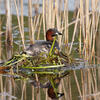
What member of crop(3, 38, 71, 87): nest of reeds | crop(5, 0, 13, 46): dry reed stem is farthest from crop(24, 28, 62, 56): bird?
crop(5, 0, 13, 46): dry reed stem

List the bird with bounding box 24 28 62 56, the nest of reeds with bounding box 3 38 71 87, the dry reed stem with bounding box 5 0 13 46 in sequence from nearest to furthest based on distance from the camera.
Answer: the nest of reeds with bounding box 3 38 71 87 → the bird with bounding box 24 28 62 56 → the dry reed stem with bounding box 5 0 13 46

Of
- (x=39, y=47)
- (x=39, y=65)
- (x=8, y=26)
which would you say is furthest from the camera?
(x=8, y=26)

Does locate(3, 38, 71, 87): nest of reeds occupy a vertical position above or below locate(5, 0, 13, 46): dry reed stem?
below

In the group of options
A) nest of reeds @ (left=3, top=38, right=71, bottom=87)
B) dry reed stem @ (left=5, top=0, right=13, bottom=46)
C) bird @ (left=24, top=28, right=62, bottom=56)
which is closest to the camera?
nest of reeds @ (left=3, top=38, right=71, bottom=87)

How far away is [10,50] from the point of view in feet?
31.0

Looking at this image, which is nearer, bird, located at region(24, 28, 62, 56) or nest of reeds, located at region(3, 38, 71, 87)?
nest of reeds, located at region(3, 38, 71, 87)

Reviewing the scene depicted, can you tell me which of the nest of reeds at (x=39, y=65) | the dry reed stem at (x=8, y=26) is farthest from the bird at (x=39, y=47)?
the dry reed stem at (x=8, y=26)

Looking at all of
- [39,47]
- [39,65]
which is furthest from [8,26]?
[39,65]

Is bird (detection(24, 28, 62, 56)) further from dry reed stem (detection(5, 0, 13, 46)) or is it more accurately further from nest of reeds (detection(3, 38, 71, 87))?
dry reed stem (detection(5, 0, 13, 46))

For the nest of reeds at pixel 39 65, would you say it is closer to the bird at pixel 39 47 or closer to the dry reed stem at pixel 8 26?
the bird at pixel 39 47

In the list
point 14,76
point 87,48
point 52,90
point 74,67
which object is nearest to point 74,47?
point 87,48

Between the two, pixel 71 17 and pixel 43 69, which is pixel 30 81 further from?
pixel 71 17

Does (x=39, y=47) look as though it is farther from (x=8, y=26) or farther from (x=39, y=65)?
(x=8, y=26)

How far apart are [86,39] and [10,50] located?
92.6 inches
